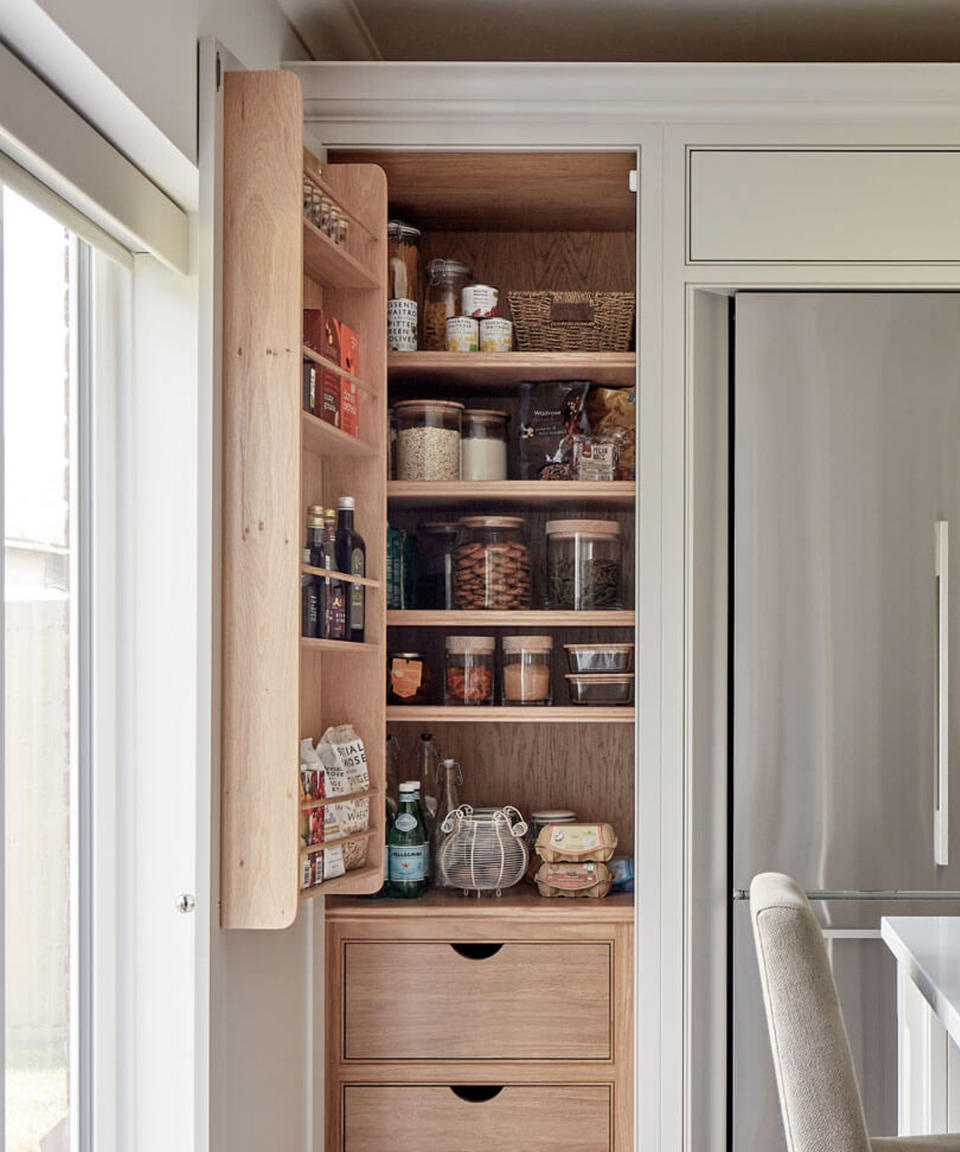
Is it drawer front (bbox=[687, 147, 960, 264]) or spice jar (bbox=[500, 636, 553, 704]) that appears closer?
drawer front (bbox=[687, 147, 960, 264])

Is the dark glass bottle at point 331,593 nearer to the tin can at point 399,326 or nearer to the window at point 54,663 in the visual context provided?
the window at point 54,663

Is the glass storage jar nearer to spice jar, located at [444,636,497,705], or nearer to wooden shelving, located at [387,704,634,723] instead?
spice jar, located at [444,636,497,705]

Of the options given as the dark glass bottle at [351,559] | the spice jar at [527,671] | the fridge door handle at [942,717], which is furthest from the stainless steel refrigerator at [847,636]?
the dark glass bottle at [351,559]

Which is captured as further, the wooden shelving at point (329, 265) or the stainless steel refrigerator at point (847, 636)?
the stainless steel refrigerator at point (847, 636)

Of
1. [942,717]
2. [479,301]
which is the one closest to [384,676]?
[479,301]

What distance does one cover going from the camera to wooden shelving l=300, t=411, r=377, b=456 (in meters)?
2.20

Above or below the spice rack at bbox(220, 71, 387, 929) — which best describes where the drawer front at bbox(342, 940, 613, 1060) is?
below

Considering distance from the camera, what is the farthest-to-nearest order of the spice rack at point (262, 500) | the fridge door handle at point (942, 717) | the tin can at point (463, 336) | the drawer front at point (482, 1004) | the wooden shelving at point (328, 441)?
the tin can at point (463, 336), the drawer front at point (482, 1004), the fridge door handle at point (942, 717), the wooden shelving at point (328, 441), the spice rack at point (262, 500)

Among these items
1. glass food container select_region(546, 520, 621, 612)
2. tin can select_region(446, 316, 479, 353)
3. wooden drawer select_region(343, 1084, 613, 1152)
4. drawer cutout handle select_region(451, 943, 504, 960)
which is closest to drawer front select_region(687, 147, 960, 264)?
tin can select_region(446, 316, 479, 353)

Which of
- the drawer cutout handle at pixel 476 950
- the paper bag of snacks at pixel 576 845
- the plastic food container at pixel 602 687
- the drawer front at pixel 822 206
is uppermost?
the drawer front at pixel 822 206

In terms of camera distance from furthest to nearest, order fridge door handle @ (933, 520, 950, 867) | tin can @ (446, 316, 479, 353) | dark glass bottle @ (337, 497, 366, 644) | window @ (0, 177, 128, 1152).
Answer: tin can @ (446, 316, 479, 353) → fridge door handle @ (933, 520, 950, 867) → dark glass bottle @ (337, 497, 366, 644) → window @ (0, 177, 128, 1152)

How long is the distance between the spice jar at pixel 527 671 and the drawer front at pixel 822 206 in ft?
2.87

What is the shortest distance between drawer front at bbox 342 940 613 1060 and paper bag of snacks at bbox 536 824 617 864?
0.18 metres

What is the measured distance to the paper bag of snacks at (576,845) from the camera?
2.69 metres
